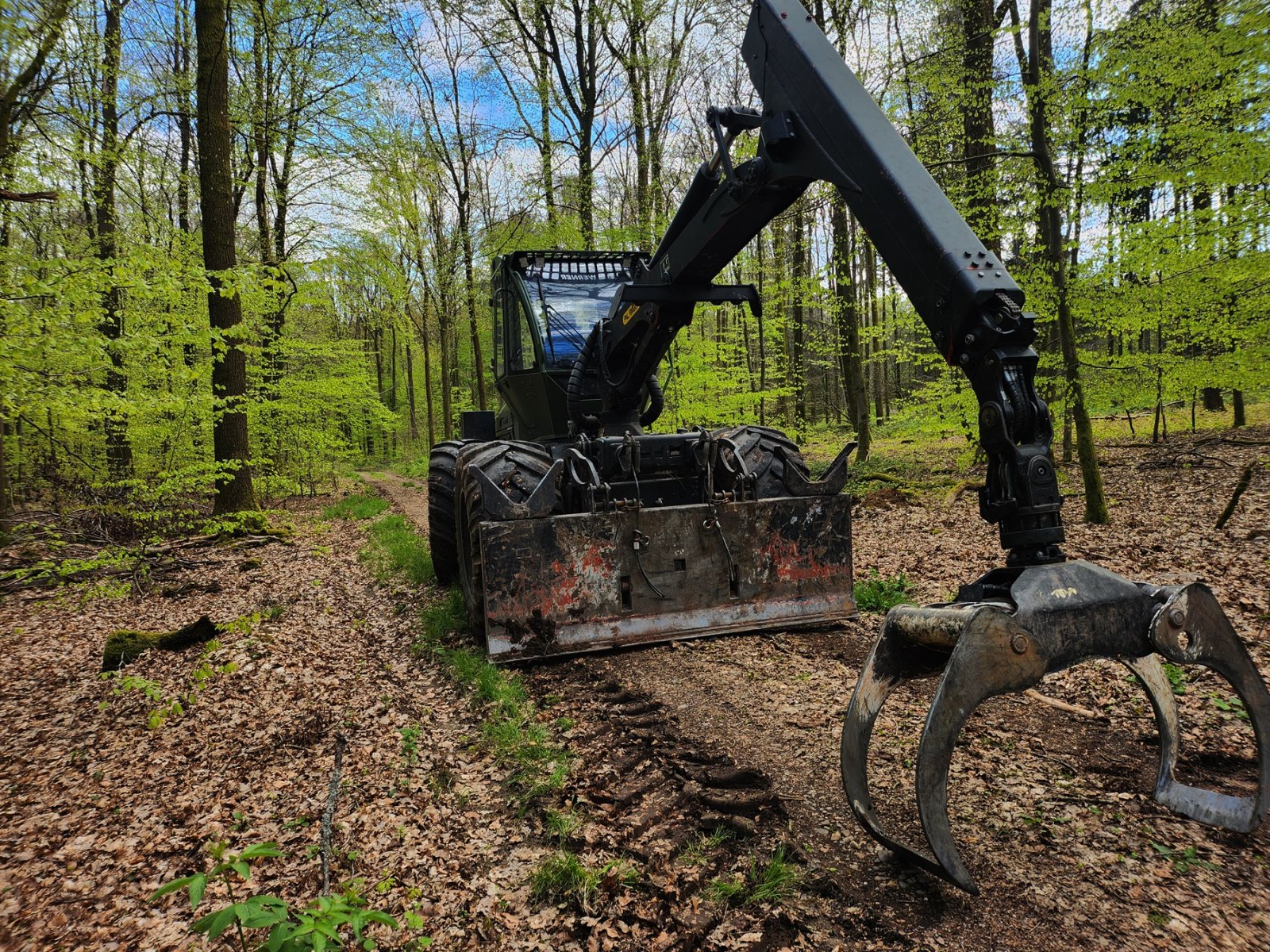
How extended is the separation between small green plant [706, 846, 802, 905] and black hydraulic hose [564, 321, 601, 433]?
3.79m

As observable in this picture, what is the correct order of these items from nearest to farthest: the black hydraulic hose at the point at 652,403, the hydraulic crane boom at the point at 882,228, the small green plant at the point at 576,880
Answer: the hydraulic crane boom at the point at 882,228 → the small green plant at the point at 576,880 → the black hydraulic hose at the point at 652,403

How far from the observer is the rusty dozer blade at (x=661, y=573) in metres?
4.57

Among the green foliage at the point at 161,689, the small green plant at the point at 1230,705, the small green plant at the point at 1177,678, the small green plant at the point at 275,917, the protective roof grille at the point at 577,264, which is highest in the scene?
the protective roof grille at the point at 577,264

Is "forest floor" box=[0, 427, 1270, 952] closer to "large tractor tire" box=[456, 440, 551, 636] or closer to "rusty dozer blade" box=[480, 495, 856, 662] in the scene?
"rusty dozer blade" box=[480, 495, 856, 662]

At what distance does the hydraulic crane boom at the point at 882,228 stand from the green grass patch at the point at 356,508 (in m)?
10.9

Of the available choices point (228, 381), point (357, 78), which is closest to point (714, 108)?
point (228, 381)

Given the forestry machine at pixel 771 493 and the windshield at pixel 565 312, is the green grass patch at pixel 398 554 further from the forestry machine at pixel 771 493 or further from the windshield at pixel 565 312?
the windshield at pixel 565 312

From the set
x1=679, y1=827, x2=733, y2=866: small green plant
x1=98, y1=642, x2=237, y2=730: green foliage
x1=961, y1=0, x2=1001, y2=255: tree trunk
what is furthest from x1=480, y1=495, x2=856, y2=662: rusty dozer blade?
x1=961, y1=0, x2=1001, y2=255: tree trunk

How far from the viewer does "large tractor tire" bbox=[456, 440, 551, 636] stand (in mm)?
4945

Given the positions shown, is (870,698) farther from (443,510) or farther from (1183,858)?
(443,510)

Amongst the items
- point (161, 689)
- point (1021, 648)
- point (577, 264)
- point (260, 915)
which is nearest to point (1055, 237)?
point (577, 264)

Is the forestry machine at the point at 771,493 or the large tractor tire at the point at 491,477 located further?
the large tractor tire at the point at 491,477

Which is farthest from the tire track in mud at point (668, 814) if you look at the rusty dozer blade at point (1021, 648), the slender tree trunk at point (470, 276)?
the slender tree trunk at point (470, 276)

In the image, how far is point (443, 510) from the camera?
21.7 feet
